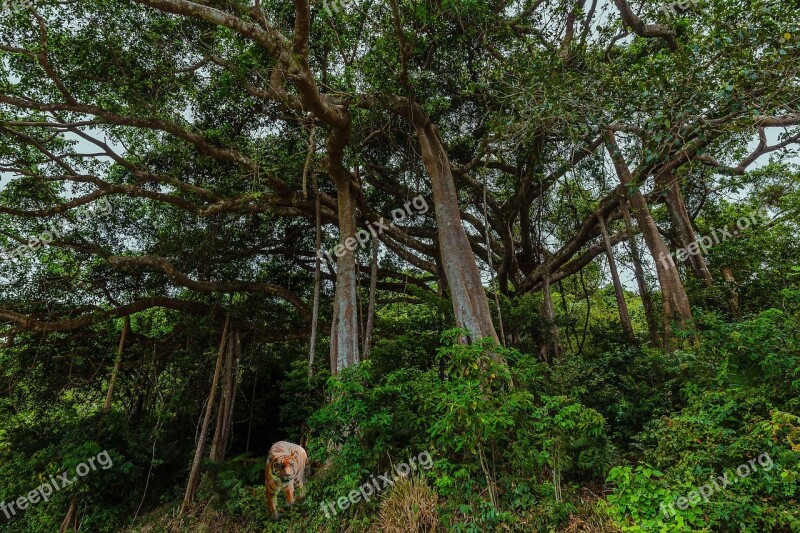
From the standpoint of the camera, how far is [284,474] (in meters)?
4.61

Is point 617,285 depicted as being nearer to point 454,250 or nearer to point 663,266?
point 663,266

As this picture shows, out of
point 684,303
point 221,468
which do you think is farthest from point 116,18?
point 684,303

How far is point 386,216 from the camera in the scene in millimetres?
9008

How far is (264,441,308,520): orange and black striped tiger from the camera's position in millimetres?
4516

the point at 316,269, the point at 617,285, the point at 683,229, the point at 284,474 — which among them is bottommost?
the point at 284,474

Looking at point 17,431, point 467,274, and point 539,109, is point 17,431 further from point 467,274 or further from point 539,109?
point 539,109

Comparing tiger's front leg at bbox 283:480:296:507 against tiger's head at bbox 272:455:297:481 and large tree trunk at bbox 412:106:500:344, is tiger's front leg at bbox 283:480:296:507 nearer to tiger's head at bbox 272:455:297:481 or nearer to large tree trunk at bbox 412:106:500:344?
tiger's head at bbox 272:455:297:481

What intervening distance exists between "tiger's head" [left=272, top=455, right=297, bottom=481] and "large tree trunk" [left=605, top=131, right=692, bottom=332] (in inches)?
236

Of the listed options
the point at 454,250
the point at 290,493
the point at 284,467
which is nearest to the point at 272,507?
the point at 290,493

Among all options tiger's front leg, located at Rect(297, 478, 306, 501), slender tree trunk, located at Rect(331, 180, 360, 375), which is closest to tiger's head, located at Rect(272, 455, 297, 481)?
tiger's front leg, located at Rect(297, 478, 306, 501)

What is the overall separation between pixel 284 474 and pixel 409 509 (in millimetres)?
1967

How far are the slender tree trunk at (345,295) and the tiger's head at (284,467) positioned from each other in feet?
4.26

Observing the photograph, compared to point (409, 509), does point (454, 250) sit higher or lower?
higher

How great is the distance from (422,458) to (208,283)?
5.16 m
